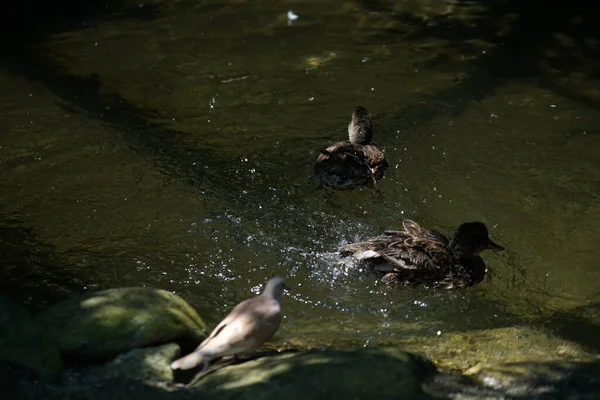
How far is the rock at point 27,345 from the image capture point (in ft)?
15.6

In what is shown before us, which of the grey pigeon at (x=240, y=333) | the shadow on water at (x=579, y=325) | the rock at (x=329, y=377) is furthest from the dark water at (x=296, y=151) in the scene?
the rock at (x=329, y=377)

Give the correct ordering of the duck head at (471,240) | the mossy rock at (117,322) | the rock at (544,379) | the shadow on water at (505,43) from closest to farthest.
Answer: the rock at (544,379), the mossy rock at (117,322), the duck head at (471,240), the shadow on water at (505,43)

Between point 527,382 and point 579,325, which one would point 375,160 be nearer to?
point 579,325

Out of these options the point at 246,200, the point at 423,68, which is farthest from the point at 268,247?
the point at 423,68

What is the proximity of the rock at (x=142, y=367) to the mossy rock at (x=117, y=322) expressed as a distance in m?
0.10

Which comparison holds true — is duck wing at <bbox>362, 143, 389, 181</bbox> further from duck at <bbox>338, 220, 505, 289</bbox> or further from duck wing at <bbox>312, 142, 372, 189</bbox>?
duck at <bbox>338, 220, 505, 289</bbox>

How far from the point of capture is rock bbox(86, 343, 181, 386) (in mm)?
4754

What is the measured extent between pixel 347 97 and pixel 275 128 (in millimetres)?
1299

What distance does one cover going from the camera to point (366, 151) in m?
8.28

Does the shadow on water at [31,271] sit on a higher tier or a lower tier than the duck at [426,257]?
higher

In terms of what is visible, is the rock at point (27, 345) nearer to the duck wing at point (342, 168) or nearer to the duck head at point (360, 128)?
the duck wing at point (342, 168)

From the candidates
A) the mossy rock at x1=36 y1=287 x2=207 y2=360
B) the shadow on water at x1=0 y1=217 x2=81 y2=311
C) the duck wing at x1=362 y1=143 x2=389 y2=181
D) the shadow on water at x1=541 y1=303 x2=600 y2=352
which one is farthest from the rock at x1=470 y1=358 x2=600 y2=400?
the duck wing at x1=362 y1=143 x2=389 y2=181

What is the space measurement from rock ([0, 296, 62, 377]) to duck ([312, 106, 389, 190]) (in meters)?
3.70

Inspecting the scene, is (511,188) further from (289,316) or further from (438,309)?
(289,316)
